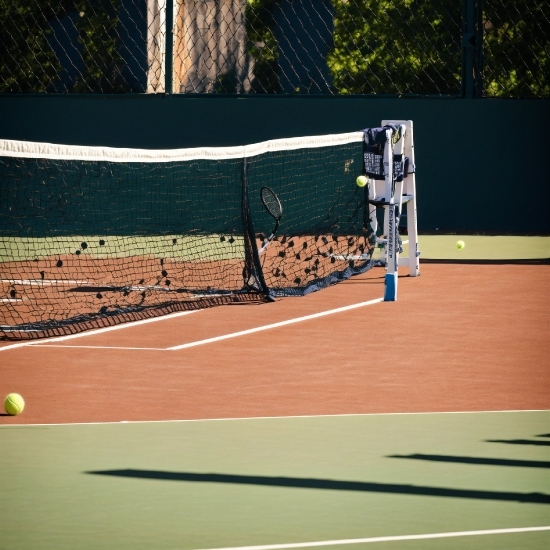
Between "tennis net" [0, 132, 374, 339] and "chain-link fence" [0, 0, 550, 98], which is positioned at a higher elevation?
"chain-link fence" [0, 0, 550, 98]

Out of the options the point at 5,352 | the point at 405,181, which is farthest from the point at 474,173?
the point at 5,352

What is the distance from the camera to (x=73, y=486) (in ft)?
19.4

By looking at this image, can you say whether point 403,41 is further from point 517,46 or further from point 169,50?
point 169,50

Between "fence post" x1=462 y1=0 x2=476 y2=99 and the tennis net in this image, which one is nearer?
the tennis net

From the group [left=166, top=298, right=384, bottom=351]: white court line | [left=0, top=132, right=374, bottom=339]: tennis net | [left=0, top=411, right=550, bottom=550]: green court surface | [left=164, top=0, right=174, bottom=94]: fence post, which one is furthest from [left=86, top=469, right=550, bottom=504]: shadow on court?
[left=164, top=0, right=174, bottom=94]: fence post

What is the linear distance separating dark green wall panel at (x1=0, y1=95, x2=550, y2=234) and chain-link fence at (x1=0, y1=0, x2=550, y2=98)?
20.0 inches

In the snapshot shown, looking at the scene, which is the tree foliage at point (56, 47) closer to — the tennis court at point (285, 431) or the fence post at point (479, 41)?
the fence post at point (479, 41)

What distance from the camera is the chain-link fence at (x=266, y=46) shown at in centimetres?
1992

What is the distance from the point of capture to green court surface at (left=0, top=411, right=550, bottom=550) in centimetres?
520

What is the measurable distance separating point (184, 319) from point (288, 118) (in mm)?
8483

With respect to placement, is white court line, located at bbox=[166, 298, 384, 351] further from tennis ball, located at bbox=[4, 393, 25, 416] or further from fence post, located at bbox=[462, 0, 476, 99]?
fence post, located at bbox=[462, 0, 476, 99]

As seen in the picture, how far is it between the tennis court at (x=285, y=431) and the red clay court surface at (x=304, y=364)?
0.08 feet

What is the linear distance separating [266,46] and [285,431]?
49.2 feet

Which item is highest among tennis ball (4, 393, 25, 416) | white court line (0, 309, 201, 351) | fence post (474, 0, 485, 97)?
fence post (474, 0, 485, 97)
